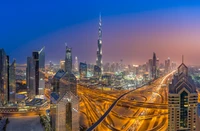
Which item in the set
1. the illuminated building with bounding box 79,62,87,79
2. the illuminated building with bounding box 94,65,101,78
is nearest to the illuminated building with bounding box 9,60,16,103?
the illuminated building with bounding box 79,62,87,79

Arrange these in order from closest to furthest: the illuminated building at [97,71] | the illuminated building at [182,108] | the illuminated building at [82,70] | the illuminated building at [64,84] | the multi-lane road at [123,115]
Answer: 1. the illuminated building at [182,108]
2. the multi-lane road at [123,115]
3. the illuminated building at [64,84]
4. the illuminated building at [97,71]
5. the illuminated building at [82,70]

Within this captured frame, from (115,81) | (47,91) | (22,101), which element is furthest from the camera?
(115,81)

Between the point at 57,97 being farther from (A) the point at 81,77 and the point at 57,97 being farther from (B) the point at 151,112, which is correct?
(A) the point at 81,77

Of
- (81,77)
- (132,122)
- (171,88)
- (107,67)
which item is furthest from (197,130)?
(107,67)

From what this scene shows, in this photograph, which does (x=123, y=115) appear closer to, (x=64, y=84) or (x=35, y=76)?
(x=64, y=84)

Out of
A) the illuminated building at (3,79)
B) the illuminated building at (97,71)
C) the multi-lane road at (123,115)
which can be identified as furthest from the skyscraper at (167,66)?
the illuminated building at (3,79)

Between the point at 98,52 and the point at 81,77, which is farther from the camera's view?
the point at 98,52

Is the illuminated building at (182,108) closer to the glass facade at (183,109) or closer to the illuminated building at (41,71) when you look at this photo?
the glass facade at (183,109)

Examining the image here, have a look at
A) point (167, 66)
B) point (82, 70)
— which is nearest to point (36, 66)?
point (82, 70)

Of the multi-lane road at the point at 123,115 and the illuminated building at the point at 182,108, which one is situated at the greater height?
the illuminated building at the point at 182,108
